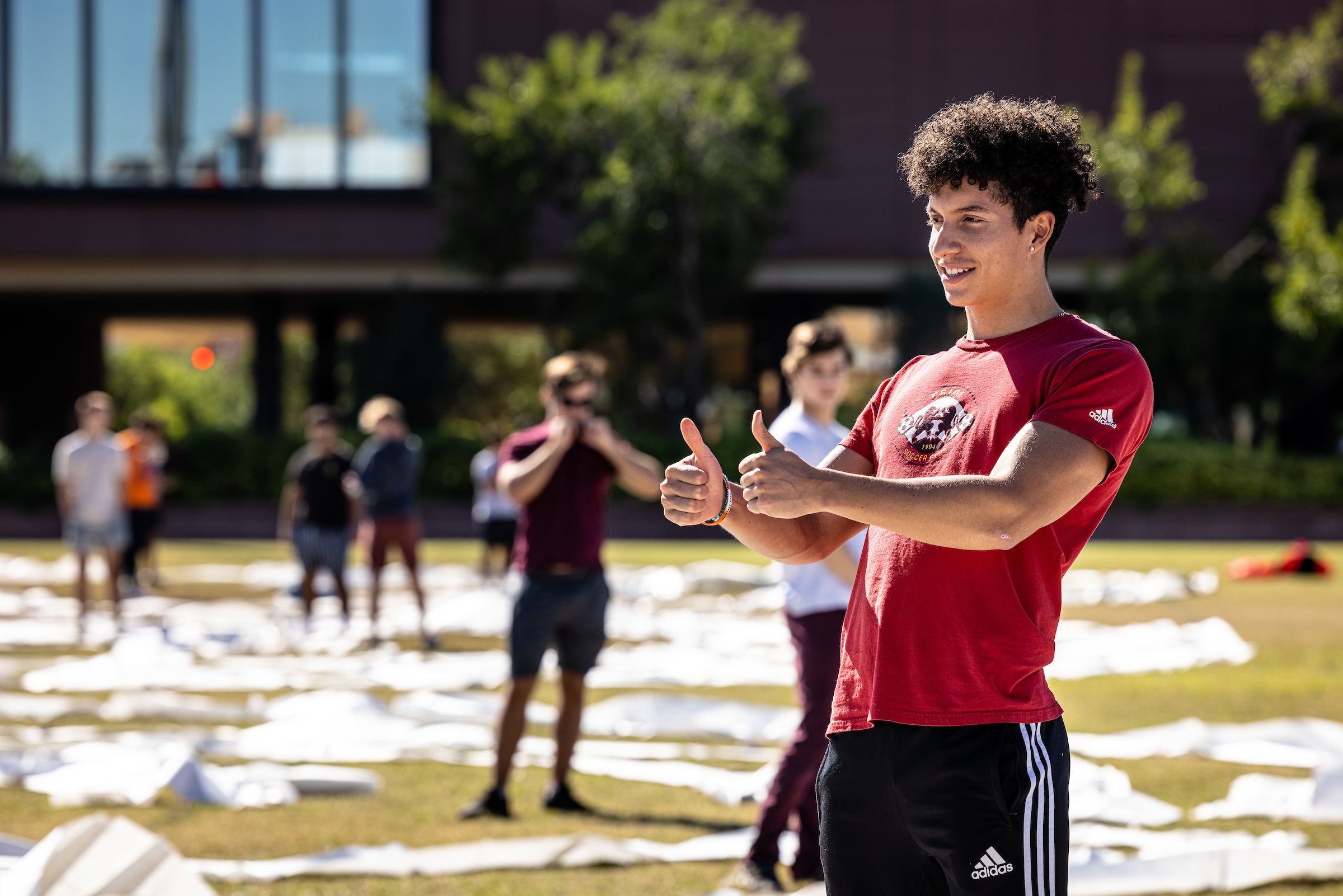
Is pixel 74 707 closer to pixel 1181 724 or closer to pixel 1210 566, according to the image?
pixel 1181 724

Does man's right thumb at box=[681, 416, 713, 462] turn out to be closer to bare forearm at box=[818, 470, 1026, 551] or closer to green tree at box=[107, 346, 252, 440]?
bare forearm at box=[818, 470, 1026, 551]

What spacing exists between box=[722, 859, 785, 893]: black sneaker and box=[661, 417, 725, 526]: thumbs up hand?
9.74 ft

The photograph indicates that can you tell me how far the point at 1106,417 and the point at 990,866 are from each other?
2.86 ft

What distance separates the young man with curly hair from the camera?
2.81m

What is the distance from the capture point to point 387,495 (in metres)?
12.8

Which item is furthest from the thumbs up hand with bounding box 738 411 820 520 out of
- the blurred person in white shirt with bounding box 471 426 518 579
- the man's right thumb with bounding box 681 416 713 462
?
the blurred person in white shirt with bounding box 471 426 518 579

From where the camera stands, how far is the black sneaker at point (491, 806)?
22.5ft

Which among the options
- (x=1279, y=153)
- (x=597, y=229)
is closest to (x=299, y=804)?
(x=597, y=229)

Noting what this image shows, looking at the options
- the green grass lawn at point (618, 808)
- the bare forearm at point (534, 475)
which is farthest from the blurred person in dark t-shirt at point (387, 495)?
the bare forearm at point (534, 475)

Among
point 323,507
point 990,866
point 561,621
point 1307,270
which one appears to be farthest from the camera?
point 1307,270

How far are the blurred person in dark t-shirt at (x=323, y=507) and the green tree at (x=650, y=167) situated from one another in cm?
1650

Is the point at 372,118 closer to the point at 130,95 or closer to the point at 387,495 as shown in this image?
the point at 130,95

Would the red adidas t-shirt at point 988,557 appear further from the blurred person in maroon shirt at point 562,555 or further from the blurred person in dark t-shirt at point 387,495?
the blurred person in dark t-shirt at point 387,495

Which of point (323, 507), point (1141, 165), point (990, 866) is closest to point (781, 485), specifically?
point (990, 866)
